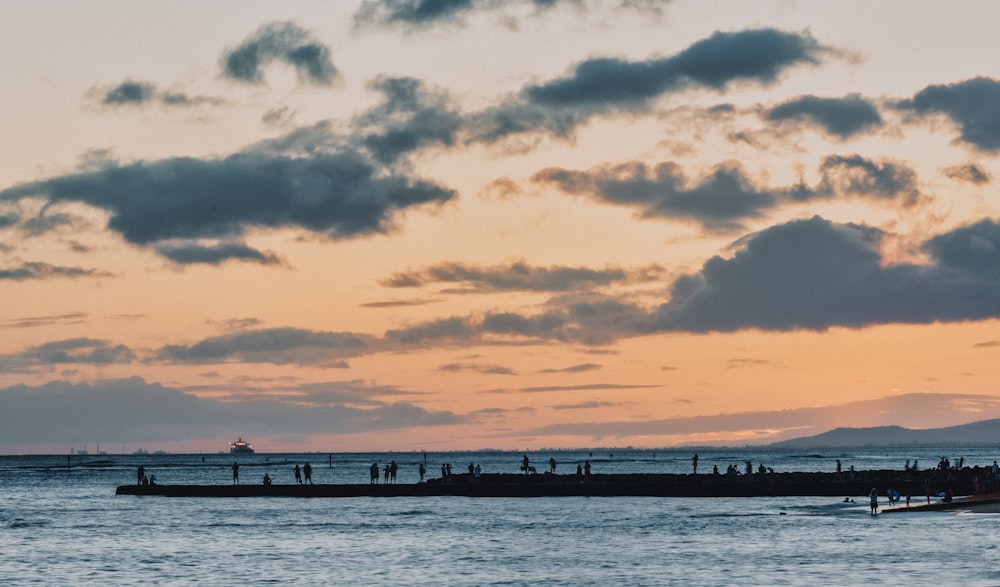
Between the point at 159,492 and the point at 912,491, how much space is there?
213ft

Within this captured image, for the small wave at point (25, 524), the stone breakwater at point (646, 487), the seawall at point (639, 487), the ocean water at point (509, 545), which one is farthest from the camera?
the seawall at point (639, 487)

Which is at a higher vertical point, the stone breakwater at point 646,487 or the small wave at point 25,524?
the stone breakwater at point 646,487

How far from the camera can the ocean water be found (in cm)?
4797

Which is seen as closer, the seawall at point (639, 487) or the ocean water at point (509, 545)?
the ocean water at point (509, 545)

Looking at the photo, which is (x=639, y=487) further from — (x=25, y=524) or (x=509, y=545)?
(x=25, y=524)

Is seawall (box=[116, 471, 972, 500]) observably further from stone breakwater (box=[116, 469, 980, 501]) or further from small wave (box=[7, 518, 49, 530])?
small wave (box=[7, 518, 49, 530])

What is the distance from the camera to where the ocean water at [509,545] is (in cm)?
4797

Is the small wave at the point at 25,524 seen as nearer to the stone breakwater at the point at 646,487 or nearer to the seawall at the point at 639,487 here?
the seawall at the point at 639,487

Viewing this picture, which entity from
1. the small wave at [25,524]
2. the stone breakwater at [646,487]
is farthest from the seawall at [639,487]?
the small wave at [25,524]

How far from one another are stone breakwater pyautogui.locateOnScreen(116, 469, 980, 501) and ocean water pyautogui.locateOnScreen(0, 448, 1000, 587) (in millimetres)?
3860

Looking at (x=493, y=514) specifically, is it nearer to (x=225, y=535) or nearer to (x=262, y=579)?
(x=225, y=535)

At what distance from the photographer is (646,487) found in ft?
323

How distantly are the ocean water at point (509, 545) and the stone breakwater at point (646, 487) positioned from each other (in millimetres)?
3860

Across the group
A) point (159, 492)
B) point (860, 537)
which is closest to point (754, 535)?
point (860, 537)
